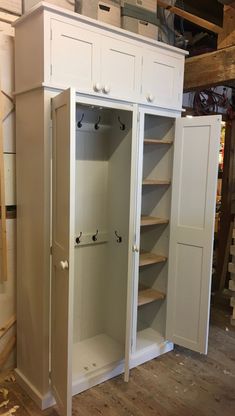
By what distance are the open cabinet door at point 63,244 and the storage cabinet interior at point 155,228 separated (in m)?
0.86

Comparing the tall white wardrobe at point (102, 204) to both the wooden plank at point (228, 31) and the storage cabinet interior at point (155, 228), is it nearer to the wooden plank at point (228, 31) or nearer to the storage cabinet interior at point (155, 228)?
the storage cabinet interior at point (155, 228)

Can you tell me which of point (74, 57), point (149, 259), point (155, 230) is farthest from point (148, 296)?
point (74, 57)

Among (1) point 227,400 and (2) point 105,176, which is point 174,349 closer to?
(1) point 227,400

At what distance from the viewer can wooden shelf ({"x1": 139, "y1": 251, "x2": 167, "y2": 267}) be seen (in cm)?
279

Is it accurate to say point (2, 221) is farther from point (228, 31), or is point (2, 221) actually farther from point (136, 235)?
point (228, 31)

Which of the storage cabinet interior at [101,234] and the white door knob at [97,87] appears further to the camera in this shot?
the storage cabinet interior at [101,234]

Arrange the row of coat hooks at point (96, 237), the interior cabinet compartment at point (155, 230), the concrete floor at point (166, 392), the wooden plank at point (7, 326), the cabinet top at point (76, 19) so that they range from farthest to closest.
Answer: the interior cabinet compartment at point (155, 230), the row of coat hooks at point (96, 237), the wooden plank at point (7, 326), the concrete floor at point (166, 392), the cabinet top at point (76, 19)

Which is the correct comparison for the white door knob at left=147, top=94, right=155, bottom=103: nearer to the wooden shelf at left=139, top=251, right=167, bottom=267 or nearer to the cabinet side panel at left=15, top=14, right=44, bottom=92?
the cabinet side panel at left=15, top=14, right=44, bottom=92

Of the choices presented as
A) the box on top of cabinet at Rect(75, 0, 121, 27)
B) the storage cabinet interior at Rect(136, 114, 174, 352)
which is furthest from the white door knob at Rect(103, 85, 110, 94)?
the storage cabinet interior at Rect(136, 114, 174, 352)

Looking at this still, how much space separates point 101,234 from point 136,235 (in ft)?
1.27

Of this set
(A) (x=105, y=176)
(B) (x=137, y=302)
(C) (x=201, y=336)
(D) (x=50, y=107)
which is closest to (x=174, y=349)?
(C) (x=201, y=336)

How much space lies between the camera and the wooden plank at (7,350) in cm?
250

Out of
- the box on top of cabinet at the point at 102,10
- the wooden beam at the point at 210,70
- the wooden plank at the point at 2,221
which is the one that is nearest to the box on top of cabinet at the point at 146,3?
the box on top of cabinet at the point at 102,10

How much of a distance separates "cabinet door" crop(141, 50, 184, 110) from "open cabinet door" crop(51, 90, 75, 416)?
801mm
